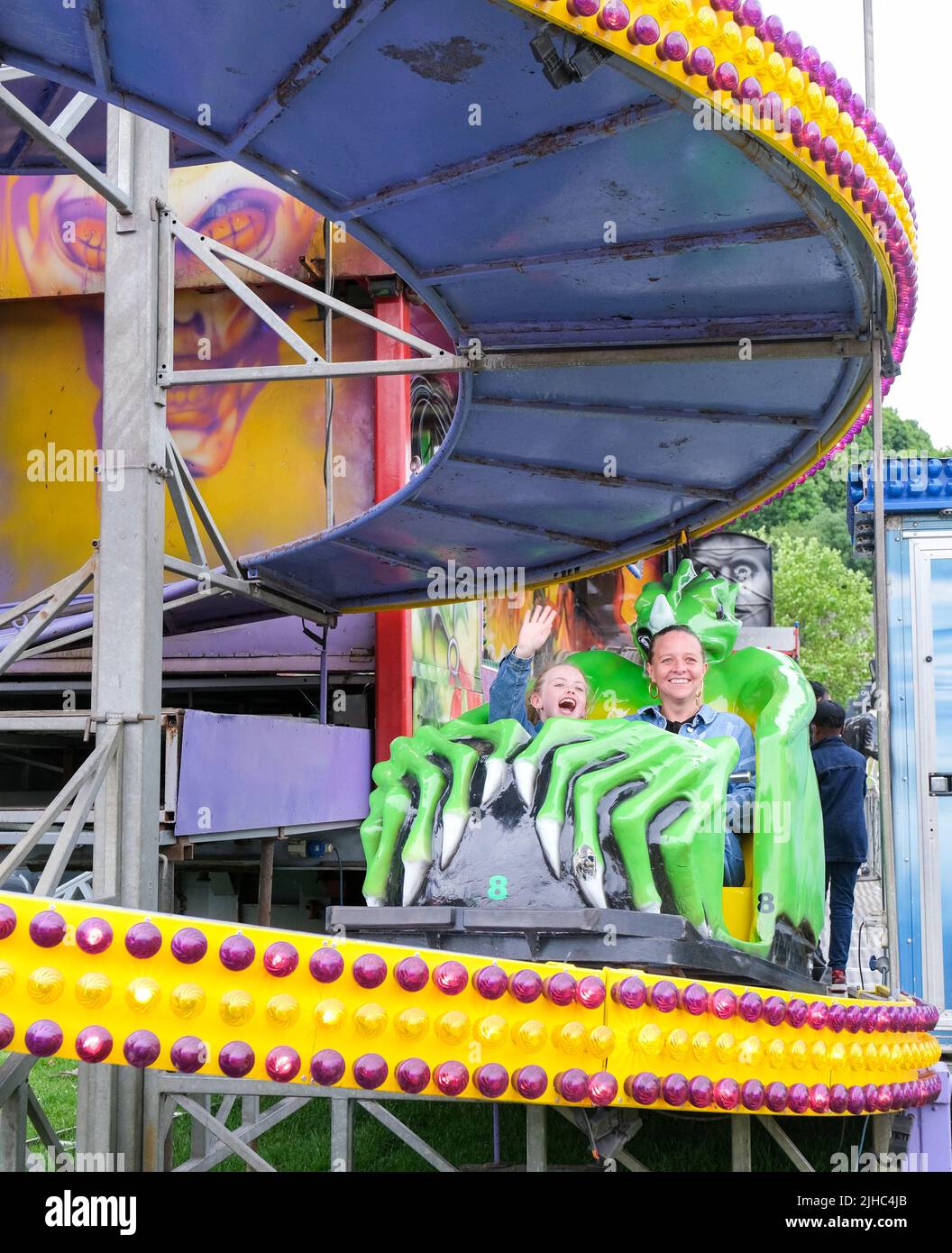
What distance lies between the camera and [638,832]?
159 inches

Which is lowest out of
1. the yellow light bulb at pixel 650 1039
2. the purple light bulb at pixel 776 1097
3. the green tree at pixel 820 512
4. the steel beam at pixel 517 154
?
the purple light bulb at pixel 776 1097

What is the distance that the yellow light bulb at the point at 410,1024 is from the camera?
341cm

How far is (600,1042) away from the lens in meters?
3.56

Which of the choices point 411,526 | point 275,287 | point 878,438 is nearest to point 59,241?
point 275,287

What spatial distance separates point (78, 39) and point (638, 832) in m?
2.81

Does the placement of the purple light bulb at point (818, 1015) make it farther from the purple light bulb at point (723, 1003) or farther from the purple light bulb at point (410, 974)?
the purple light bulb at point (410, 974)

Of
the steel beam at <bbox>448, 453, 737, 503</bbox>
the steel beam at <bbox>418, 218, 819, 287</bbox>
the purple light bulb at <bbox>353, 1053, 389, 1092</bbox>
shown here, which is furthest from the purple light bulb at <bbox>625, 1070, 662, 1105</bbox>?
the steel beam at <bbox>448, 453, 737, 503</bbox>

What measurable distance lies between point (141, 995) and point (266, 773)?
4153 millimetres

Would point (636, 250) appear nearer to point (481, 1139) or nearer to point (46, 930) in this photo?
point (46, 930)

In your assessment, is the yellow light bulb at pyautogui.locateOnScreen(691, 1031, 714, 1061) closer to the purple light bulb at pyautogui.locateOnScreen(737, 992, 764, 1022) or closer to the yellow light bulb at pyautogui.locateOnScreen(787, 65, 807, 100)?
the purple light bulb at pyautogui.locateOnScreen(737, 992, 764, 1022)

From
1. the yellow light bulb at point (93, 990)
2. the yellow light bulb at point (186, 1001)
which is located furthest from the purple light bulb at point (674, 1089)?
the yellow light bulb at point (93, 990)

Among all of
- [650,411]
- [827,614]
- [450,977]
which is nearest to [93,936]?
[450,977]

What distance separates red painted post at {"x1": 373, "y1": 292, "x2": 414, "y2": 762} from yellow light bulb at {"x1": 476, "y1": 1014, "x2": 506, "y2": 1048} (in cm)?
571

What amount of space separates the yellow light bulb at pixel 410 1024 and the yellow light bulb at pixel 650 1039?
62 centimetres
